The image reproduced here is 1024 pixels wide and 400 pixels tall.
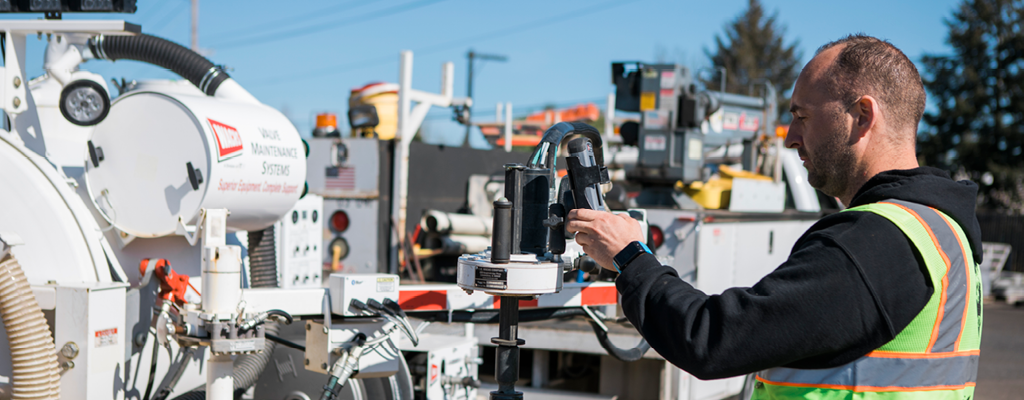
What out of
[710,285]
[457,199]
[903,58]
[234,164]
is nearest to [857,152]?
[903,58]

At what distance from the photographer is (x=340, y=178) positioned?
23.0 feet

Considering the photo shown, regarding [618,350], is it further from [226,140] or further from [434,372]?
[226,140]

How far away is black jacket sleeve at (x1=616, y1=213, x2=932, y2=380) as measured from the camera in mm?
1544

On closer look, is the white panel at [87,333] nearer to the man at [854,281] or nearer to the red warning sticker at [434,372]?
the red warning sticker at [434,372]

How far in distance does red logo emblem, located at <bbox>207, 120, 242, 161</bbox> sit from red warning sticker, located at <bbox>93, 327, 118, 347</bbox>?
0.71 metres

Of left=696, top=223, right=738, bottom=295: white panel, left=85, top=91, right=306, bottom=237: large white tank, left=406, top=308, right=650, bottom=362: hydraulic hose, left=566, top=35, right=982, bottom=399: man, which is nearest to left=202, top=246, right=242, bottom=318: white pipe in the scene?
left=85, top=91, right=306, bottom=237: large white tank

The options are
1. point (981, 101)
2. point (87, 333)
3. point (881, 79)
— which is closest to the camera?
point (881, 79)

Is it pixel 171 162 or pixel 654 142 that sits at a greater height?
pixel 654 142

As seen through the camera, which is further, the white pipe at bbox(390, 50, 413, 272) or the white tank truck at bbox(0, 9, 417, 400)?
the white pipe at bbox(390, 50, 413, 272)

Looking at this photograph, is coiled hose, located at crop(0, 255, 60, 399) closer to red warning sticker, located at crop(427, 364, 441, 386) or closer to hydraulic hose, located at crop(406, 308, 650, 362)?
hydraulic hose, located at crop(406, 308, 650, 362)

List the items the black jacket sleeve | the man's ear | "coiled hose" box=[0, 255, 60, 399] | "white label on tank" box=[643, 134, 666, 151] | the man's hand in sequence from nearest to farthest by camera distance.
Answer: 1. the black jacket sleeve
2. the man's ear
3. the man's hand
4. "coiled hose" box=[0, 255, 60, 399]
5. "white label on tank" box=[643, 134, 666, 151]

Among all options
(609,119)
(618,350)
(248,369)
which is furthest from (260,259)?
(609,119)

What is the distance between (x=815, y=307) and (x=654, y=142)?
596cm

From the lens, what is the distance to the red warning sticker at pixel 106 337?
113 inches
